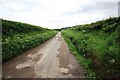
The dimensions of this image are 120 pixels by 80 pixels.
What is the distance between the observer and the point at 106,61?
8.96 m

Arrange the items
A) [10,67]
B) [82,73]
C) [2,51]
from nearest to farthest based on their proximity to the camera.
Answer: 1. [82,73]
2. [10,67]
3. [2,51]

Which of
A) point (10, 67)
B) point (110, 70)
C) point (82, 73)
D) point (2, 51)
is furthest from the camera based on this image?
point (2, 51)

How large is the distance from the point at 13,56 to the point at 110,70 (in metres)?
8.98

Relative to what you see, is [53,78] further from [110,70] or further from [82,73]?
[110,70]

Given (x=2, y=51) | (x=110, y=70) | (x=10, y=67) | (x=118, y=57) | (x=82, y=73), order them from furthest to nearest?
1. (x=2, y=51)
2. (x=10, y=67)
3. (x=82, y=73)
4. (x=118, y=57)
5. (x=110, y=70)

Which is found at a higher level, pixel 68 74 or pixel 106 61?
pixel 106 61

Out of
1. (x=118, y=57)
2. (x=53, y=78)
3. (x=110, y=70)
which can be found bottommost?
(x=53, y=78)

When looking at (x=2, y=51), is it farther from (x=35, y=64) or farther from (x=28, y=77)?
(x=28, y=77)

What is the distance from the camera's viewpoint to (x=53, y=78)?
8219 mm

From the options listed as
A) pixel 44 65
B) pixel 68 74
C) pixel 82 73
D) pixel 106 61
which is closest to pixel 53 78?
pixel 68 74

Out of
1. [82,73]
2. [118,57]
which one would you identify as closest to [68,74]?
[82,73]

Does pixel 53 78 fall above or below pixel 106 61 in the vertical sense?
below

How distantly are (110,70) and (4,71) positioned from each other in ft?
21.8

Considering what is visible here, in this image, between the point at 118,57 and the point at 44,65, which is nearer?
the point at 118,57
